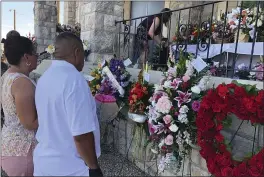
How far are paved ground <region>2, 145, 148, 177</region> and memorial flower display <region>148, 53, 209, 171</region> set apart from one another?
3.57 feet

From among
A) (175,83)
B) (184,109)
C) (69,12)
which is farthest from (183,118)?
(69,12)

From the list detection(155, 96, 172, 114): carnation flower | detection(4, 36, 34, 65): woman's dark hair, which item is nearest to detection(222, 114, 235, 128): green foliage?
detection(155, 96, 172, 114): carnation flower

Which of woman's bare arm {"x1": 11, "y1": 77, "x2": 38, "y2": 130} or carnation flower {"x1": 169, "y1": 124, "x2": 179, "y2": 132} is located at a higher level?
woman's bare arm {"x1": 11, "y1": 77, "x2": 38, "y2": 130}

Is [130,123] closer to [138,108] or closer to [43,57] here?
[138,108]

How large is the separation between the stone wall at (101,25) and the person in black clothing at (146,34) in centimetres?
48

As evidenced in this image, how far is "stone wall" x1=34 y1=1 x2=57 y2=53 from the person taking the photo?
26.2 ft

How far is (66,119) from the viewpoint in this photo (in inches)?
56.6

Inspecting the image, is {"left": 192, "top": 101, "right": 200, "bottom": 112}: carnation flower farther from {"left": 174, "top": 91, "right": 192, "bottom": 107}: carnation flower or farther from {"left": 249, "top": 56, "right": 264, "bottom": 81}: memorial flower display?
{"left": 249, "top": 56, "right": 264, "bottom": 81}: memorial flower display

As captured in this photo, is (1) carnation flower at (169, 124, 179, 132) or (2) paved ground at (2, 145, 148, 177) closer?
(1) carnation flower at (169, 124, 179, 132)

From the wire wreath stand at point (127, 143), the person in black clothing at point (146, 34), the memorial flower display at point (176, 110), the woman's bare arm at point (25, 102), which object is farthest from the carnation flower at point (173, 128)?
the person in black clothing at point (146, 34)

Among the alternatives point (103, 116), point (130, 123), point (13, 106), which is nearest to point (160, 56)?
point (130, 123)

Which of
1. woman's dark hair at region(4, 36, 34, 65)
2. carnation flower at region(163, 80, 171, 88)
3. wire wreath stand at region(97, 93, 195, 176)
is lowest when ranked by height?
wire wreath stand at region(97, 93, 195, 176)

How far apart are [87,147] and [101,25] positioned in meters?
3.31

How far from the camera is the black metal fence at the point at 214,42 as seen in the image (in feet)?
8.96
